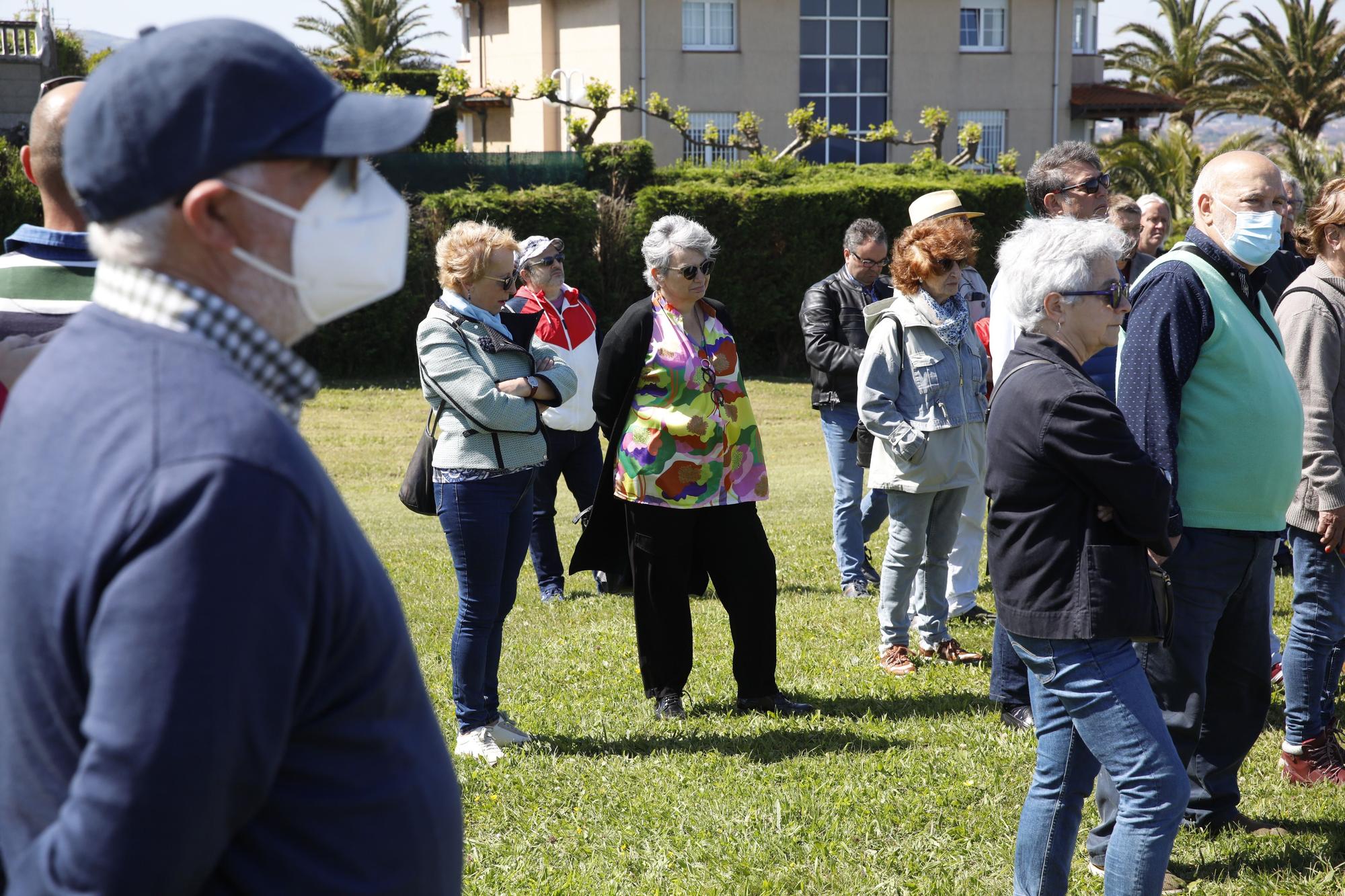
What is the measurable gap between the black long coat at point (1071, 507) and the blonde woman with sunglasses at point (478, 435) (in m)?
2.49

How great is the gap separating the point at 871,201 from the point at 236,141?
22.6 metres

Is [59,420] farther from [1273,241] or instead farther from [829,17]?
[829,17]

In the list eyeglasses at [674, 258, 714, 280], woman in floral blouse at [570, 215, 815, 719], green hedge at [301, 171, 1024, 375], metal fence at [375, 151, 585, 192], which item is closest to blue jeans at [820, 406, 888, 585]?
woman in floral blouse at [570, 215, 815, 719]

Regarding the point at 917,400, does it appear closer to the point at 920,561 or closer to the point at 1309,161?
the point at 920,561

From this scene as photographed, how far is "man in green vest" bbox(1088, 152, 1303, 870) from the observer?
4.06 metres

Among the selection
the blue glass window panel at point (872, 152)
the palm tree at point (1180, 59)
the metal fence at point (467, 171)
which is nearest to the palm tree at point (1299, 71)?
the palm tree at point (1180, 59)

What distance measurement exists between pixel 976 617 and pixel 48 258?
6010mm

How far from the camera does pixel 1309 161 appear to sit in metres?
27.4

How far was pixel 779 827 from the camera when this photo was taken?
15.1 ft

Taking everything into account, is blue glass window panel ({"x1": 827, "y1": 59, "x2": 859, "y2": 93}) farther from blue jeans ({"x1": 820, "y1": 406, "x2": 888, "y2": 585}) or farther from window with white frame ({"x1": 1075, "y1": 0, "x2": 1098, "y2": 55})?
blue jeans ({"x1": 820, "y1": 406, "x2": 888, "y2": 585})

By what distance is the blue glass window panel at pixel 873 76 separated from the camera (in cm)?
3522

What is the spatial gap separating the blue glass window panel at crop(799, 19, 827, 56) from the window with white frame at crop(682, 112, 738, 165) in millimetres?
2750

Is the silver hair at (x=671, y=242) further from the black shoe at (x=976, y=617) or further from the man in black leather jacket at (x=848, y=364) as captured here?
the black shoe at (x=976, y=617)

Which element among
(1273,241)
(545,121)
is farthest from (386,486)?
(545,121)
